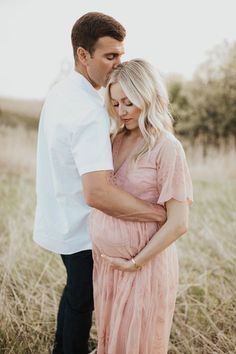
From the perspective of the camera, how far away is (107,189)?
178cm

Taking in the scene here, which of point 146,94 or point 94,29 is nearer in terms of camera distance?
point 146,94

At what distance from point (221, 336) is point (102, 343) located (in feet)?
2.82

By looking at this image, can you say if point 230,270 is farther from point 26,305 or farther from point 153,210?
point 153,210

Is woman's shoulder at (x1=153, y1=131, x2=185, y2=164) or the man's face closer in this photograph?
woman's shoulder at (x1=153, y1=131, x2=185, y2=164)

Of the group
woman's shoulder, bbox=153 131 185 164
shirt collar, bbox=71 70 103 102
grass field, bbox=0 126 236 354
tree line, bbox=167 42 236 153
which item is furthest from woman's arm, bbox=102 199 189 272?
tree line, bbox=167 42 236 153

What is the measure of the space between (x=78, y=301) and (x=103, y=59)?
1047 millimetres

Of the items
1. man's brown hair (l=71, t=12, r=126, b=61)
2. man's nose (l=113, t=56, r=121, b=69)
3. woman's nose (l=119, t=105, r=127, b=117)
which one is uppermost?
man's brown hair (l=71, t=12, r=126, b=61)

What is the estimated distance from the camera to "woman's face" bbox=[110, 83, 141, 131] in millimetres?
1847

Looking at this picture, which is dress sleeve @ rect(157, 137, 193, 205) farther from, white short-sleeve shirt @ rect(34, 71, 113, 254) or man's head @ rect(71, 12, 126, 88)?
man's head @ rect(71, 12, 126, 88)

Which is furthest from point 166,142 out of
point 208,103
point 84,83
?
point 208,103

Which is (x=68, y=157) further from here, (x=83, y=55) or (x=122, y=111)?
(x=83, y=55)

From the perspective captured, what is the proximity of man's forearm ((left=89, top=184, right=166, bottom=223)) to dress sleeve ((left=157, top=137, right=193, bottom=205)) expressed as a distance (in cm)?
6

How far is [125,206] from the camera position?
179cm

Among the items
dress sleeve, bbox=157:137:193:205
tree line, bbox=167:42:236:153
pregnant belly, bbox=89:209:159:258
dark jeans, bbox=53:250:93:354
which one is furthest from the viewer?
tree line, bbox=167:42:236:153
